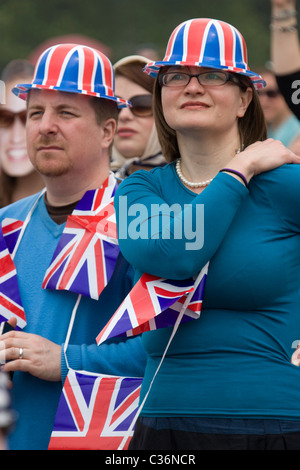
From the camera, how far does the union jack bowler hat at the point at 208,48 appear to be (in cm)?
269

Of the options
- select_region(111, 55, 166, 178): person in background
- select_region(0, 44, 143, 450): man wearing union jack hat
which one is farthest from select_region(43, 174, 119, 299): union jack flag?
select_region(111, 55, 166, 178): person in background

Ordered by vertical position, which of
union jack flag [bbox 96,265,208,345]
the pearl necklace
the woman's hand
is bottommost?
union jack flag [bbox 96,265,208,345]

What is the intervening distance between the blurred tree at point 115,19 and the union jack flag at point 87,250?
443 inches

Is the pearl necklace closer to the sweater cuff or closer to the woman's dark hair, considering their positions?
the woman's dark hair

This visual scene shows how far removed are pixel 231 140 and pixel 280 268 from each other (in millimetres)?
457

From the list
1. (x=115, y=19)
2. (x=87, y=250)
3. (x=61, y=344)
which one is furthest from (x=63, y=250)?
(x=115, y=19)

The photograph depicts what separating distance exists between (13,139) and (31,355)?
1.93 m

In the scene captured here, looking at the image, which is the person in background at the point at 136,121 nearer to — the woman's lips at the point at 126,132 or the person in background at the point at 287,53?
the woman's lips at the point at 126,132

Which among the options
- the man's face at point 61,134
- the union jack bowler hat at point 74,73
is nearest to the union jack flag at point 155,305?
the man's face at point 61,134

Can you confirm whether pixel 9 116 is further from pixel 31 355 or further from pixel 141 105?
pixel 31 355

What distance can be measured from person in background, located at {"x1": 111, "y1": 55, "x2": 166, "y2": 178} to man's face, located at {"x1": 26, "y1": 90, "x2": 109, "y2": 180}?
1024 mm

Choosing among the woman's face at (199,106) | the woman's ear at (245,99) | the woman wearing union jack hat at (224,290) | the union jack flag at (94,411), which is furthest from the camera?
the union jack flag at (94,411)

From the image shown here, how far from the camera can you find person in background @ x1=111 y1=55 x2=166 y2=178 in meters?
4.46

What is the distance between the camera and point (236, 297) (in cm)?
251
